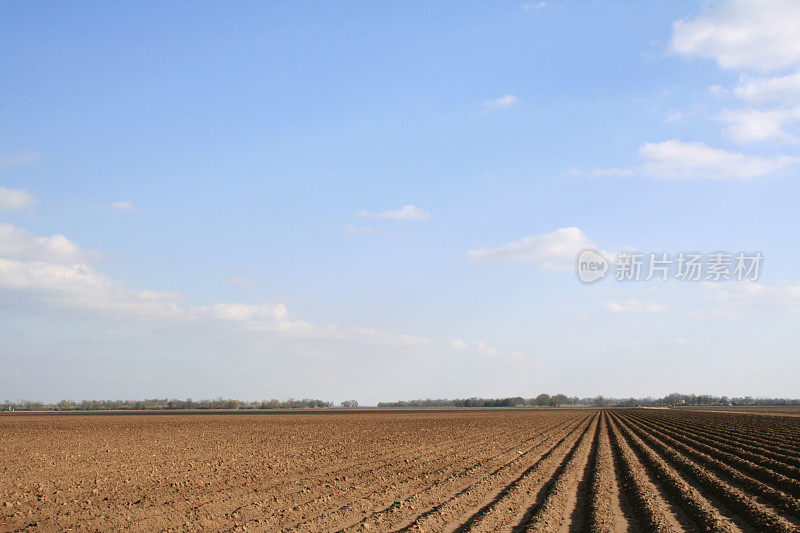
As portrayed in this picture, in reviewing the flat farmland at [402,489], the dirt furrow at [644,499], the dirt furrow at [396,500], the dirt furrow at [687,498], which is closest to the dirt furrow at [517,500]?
the flat farmland at [402,489]

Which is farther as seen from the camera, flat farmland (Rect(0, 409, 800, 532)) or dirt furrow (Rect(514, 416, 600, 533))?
flat farmland (Rect(0, 409, 800, 532))

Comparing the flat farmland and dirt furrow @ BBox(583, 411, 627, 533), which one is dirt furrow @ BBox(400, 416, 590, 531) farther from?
dirt furrow @ BBox(583, 411, 627, 533)

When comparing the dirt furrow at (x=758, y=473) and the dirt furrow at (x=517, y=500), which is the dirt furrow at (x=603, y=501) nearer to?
the dirt furrow at (x=517, y=500)

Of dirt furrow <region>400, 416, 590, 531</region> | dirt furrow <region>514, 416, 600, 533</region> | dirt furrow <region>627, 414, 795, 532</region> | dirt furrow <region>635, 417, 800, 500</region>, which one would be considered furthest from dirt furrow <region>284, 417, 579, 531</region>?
dirt furrow <region>635, 417, 800, 500</region>

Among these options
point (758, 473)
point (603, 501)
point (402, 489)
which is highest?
point (603, 501)

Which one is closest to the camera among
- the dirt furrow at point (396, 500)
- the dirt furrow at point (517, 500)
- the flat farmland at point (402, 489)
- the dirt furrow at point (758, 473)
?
A: the dirt furrow at point (517, 500)

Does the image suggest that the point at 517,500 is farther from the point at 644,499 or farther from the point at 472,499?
the point at 644,499

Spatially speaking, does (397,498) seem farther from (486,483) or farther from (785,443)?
(785,443)

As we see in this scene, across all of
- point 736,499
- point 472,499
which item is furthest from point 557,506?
point 736,499

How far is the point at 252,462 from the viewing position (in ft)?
67.1

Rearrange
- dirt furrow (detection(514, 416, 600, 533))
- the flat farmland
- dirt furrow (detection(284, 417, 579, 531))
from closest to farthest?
dirt furrow (detection(514, 416, 600, 533))
dirt furrow (detection(284, 417, 579, 531))
the flat farmland

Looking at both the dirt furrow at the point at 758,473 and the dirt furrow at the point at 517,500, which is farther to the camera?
the dirt furrow at the point at 758,473

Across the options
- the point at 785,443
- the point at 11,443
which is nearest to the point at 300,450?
the point at 11,443

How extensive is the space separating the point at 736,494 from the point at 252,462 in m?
14.2
